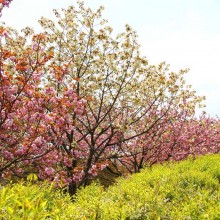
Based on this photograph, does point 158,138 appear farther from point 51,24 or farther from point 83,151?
point 51,24

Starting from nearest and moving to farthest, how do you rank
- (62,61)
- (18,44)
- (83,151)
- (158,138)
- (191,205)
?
(191,205) < (18,44) < (62,61) < (83,151) < (158,138)

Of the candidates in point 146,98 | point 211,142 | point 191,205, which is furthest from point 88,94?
point 211,142

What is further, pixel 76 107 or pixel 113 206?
pixel 76 107

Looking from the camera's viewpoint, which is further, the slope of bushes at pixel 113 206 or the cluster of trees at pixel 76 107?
the cluster of trees at pixel 76 107

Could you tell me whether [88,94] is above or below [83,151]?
above

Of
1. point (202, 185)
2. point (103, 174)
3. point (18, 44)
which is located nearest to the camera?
point (202, 185)

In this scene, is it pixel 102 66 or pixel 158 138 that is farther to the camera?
pixel 158 138

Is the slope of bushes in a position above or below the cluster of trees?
below

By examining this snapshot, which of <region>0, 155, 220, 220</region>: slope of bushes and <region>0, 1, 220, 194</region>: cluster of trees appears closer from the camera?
<region>0, 155, 220, 220</region>: slope of bushes

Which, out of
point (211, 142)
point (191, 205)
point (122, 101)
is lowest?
point (191, 205)

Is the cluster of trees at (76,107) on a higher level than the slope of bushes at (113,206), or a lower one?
higher

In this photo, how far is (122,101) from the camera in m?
14.6

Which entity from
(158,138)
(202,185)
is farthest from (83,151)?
(202,185)

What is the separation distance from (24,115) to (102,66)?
4963 mm
